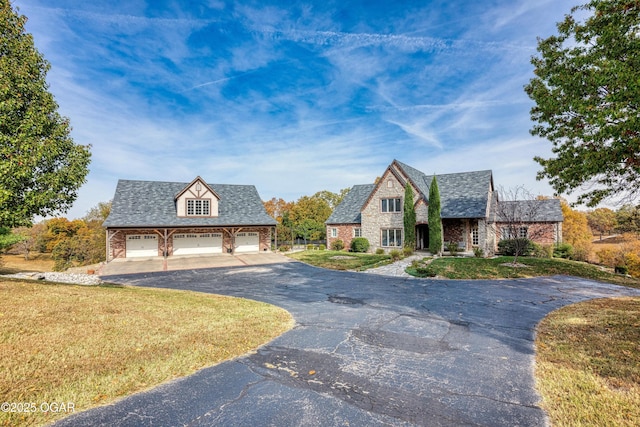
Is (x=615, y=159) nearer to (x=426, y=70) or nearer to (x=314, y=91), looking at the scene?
(x=426, y=70)

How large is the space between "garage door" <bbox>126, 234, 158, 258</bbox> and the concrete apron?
0.76 metres

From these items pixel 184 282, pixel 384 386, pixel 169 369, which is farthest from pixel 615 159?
pixel 184 282

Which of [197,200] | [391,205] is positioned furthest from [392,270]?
[197,200]

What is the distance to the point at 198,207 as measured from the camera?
27672mm

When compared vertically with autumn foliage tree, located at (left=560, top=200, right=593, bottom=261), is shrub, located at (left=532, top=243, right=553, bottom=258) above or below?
below

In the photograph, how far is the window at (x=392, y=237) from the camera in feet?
89.7

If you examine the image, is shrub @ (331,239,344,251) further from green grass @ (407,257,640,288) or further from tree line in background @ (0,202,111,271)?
tree line in background @ (0,202,111,271)

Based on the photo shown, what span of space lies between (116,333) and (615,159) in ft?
46.3

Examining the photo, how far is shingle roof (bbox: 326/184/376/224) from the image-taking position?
30.8 metres

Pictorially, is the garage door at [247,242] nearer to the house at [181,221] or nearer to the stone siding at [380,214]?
the house at [181,221]

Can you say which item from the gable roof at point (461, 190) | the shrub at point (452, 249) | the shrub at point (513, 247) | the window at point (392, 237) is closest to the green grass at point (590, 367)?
the shrub at point (452, 249)

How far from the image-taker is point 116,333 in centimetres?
657

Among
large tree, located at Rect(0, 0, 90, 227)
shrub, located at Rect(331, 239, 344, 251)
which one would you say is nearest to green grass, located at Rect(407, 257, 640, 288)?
shrub, located at Rect(331, 239, 344, 251)

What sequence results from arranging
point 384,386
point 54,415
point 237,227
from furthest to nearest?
point 237,227, point 384,386, point 54,415
